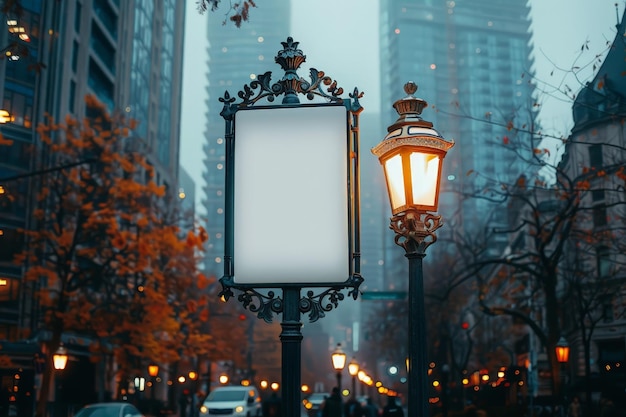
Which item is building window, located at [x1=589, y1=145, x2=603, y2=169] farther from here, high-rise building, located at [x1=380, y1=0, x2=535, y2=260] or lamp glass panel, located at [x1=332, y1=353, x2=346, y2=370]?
high-rise building, located at [x1=380, y1=0, x2=535, y2=260]

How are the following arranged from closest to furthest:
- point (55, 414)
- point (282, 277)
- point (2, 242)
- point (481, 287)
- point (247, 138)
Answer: point (282, 277) < point (247, 138) < point (481, 287) < point (55, 414) < point (2, 242)

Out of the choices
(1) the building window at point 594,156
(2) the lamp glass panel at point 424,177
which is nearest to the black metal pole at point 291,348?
(2) the lamp glass panel at point 424,177

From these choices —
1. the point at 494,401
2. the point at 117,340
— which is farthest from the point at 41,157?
the point at 494,401

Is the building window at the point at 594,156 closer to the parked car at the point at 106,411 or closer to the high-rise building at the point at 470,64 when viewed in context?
the parked car at the point at 106,411

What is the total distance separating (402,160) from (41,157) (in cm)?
3220

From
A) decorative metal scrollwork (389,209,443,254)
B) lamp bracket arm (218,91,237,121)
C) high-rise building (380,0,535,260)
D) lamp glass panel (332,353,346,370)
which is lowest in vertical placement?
lamp glass panel (332,353,346,370)

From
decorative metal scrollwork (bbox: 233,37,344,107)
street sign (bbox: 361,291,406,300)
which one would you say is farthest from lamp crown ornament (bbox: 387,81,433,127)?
street sign (bbox: 361,291,406,300)

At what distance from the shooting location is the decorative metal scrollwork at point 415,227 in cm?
750

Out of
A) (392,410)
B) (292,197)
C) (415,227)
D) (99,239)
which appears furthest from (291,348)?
(99,239)

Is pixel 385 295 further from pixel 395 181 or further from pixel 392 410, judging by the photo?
pixel 395 181

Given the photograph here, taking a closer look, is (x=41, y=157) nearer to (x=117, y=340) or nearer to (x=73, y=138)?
(x=73, y=138)

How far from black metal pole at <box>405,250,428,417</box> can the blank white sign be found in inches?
34.9

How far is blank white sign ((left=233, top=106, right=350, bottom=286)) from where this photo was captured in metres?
6.88

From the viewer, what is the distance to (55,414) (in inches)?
1257
